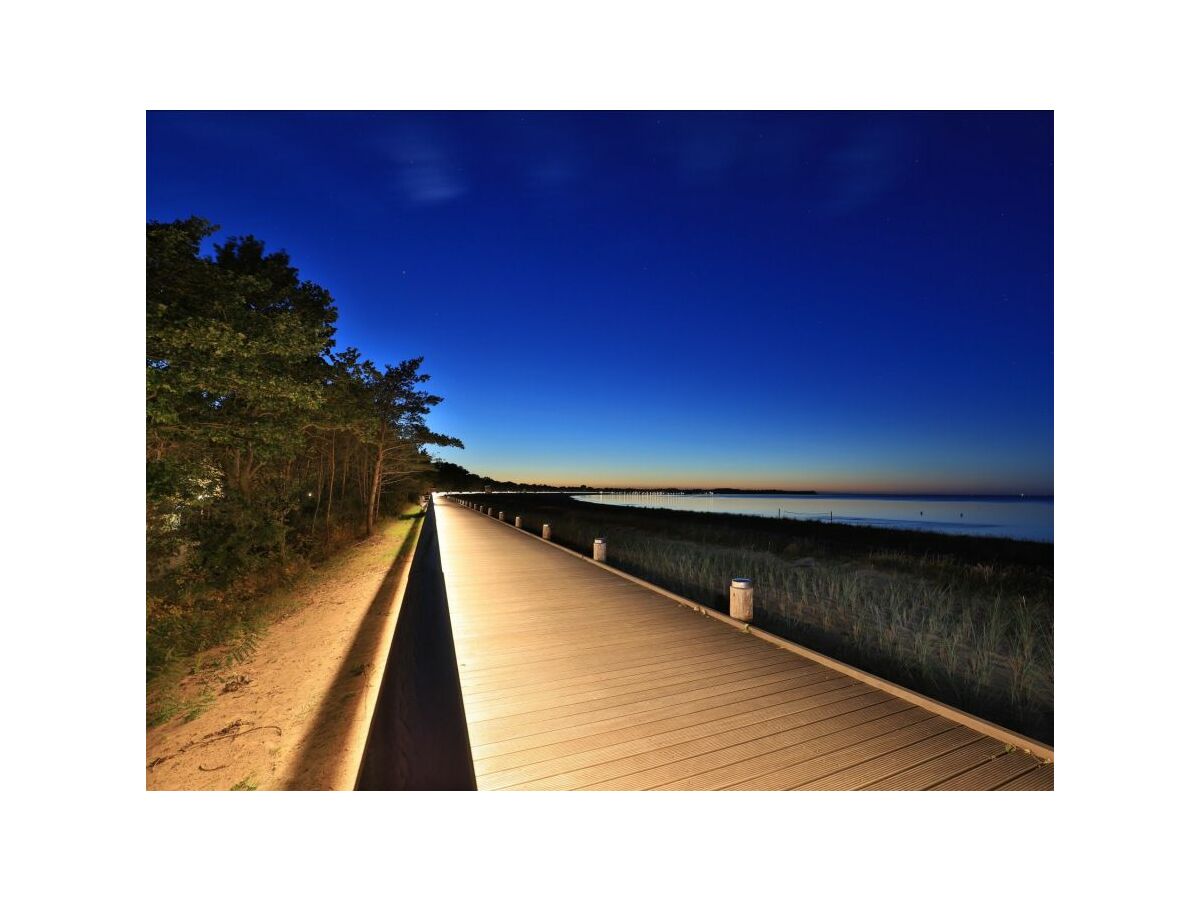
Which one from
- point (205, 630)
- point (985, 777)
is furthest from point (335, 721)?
point (985, 777)

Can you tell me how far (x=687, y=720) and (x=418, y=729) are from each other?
1656mm

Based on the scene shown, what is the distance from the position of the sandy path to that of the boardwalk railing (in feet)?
7.47

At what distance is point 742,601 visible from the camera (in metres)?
4.57

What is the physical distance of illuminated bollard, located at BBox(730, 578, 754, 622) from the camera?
15.0ft

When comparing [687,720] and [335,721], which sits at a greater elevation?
[687,720]

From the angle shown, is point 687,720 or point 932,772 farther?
point 687,720

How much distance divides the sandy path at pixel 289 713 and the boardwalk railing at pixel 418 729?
228 centimetres

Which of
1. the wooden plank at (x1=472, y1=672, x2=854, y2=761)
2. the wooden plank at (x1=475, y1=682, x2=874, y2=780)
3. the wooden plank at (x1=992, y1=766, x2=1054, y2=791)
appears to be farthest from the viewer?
the wooden plank at (x1=472, y1=672, x2=854, y2=761)

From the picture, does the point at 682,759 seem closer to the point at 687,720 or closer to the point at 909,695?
the point at 687,720

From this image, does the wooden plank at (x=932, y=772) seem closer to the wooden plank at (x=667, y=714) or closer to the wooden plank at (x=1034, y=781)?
the wooden plank at (x=1034, y=781)

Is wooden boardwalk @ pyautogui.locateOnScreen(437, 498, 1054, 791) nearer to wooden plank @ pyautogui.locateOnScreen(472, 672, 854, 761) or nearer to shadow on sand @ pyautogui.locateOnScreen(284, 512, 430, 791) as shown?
wooden plank @ pyautogui.locateOnScreen(472, 672, 854, 761)

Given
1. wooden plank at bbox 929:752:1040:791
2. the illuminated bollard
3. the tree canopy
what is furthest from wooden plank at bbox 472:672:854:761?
the tree canopy
